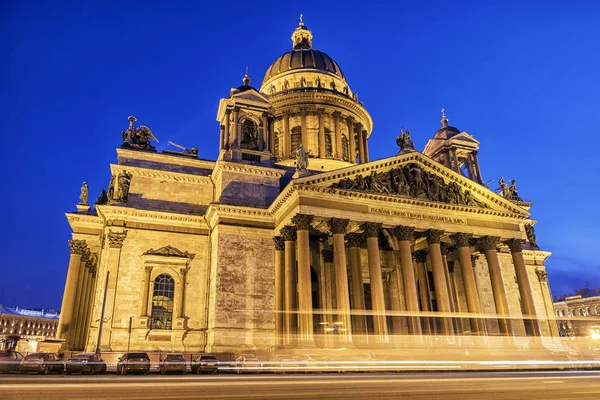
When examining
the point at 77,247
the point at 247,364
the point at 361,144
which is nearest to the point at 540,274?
the point at 361,144

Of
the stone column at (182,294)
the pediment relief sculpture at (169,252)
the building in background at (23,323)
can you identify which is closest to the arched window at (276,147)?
the pediment relief sculpture at (169,252)

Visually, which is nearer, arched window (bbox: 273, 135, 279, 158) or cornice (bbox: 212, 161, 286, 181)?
cornice (bbox: 212, 161, 286, 181)

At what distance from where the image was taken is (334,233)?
84.4 feet

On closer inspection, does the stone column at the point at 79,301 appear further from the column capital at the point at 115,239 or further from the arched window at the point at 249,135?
the arched window at the point at 249,135

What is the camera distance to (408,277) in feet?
86.4

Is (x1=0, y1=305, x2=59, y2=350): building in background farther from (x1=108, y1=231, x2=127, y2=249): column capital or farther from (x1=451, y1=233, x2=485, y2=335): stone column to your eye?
(x1=451, y1=233, x2=485, y2=335): stone column

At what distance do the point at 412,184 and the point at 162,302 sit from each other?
17.8m

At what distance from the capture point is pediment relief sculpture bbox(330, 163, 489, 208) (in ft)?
89.4

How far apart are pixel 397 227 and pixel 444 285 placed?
4.61 metres

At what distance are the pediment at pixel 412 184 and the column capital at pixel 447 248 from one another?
3.48 meters

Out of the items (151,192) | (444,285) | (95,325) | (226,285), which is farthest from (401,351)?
(151,192)

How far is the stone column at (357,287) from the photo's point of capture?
84.7 ft

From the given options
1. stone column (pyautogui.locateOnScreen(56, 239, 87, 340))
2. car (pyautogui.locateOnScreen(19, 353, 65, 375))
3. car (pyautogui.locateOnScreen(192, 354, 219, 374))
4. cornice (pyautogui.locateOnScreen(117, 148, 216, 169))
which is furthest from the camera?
cornice (pyautogui.locateOnScreen(117, 148, 216, 169))

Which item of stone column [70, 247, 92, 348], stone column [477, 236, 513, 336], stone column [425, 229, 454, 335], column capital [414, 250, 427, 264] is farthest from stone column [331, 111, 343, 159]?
stone column [70, 247, 92, 348]
